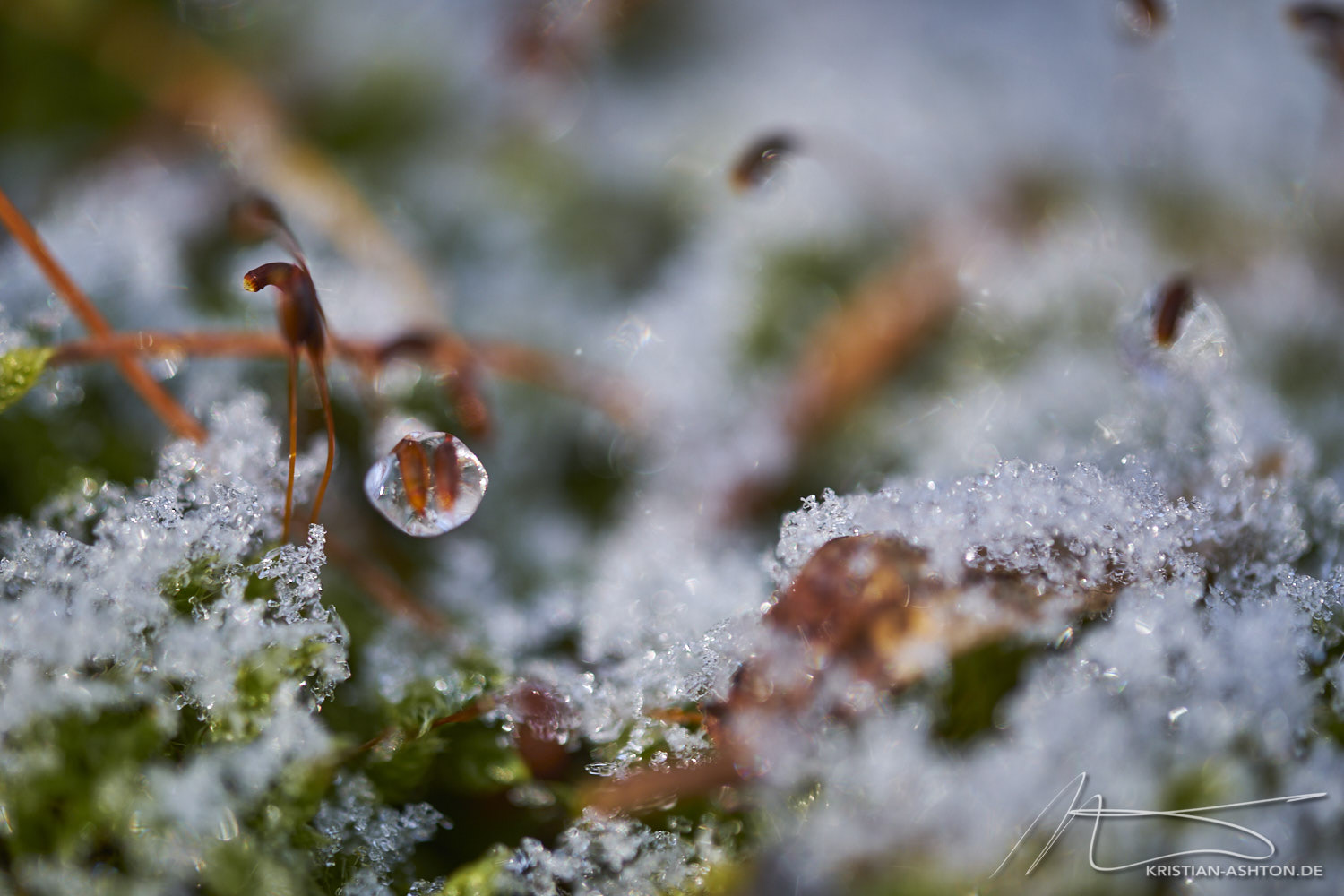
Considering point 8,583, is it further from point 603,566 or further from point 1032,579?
point 1032,579

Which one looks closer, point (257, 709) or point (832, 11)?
point (257, 709)

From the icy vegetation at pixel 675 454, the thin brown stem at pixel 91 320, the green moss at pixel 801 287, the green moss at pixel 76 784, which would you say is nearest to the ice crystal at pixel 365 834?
the icy vegetation at pixel 675 454

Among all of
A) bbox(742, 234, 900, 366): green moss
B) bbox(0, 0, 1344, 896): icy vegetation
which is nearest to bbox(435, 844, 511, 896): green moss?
bbox(0, 0, 1344, 896): icy vegetation

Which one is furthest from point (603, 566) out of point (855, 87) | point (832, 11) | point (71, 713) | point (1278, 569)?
point (832, 11)

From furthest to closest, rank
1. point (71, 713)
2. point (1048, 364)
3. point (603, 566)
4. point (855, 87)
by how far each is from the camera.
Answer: point (855, 87) → point (1048, 364) → point (603, 566) → point (71, 713)

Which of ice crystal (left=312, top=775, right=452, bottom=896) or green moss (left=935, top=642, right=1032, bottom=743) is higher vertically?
green moss (left=935, top=642, right=1032, bottom=743)

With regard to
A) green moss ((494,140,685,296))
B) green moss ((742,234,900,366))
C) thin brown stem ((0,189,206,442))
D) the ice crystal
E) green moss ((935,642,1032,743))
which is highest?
green moss ((494,140,685,296))

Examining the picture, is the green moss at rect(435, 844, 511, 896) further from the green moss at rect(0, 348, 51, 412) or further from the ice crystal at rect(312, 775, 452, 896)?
the green moss at rect(0, 348, 51, 412)
